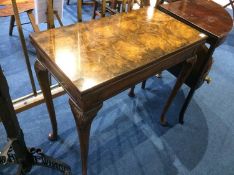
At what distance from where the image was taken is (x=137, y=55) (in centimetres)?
92

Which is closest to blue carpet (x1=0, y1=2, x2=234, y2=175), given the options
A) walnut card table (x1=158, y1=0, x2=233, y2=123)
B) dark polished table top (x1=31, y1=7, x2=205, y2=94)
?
walnut card table (x1=158, y1=0, x2=233, y2=123)

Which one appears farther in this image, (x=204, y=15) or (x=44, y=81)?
(x=204, y=15)

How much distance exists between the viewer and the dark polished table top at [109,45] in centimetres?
82

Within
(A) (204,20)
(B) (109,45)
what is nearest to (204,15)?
(A) (204,20)

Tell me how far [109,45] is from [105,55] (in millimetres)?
80

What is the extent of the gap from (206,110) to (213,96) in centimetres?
22

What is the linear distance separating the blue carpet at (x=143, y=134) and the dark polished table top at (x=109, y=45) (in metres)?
0.66

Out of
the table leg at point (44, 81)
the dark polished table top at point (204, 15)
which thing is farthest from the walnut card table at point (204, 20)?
the table leg at point (44, 81)

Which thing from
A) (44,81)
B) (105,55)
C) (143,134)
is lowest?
(143,134)

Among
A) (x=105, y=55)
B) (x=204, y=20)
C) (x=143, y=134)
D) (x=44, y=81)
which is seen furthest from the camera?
(x=143, y=134)

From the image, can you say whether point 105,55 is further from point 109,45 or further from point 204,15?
point 204,15

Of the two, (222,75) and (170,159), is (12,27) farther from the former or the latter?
(222,75)

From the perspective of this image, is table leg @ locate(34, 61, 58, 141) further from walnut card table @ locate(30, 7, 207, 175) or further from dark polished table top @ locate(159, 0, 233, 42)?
dark polished table top @ locate(159, 0, 233, 42)

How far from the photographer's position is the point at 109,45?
965 mm
